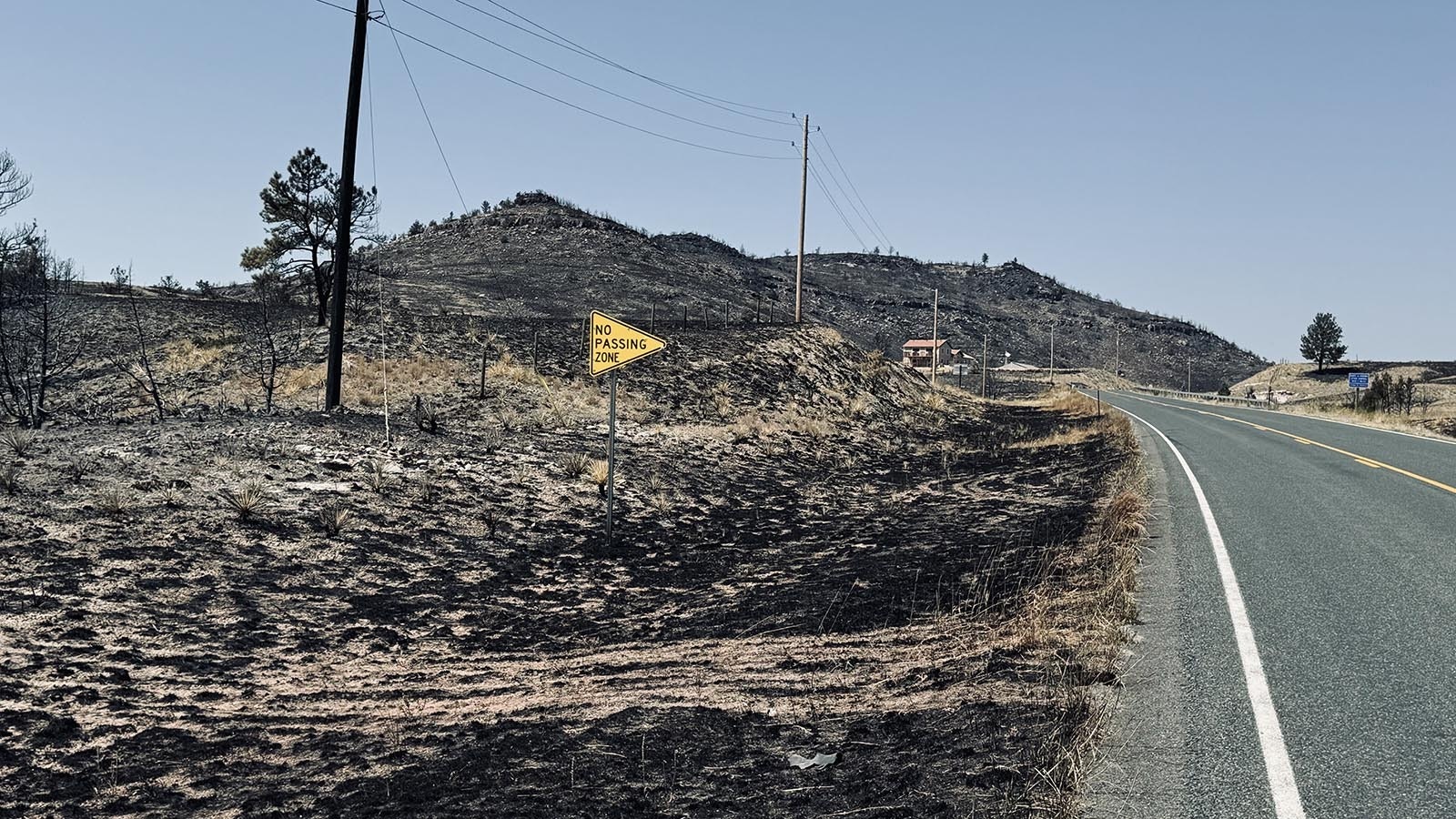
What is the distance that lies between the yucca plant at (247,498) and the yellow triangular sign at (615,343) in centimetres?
497

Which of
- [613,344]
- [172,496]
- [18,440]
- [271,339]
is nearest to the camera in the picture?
[172,496]

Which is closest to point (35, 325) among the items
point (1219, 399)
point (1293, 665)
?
point (1293, 665)

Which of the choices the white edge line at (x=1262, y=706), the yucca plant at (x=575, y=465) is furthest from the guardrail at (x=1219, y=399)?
the white edge line at (x=1262, y=706)

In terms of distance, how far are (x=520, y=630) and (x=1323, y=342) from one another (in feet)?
397

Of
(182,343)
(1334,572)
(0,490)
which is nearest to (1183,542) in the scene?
(1334,572)

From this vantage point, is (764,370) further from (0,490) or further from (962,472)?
(0,490)

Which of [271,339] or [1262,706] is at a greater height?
[271,339]

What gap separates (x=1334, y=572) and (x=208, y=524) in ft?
42.1

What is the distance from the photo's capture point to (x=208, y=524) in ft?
38.2

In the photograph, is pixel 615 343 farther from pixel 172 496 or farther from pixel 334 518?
pixel 172 496

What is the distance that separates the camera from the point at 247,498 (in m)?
12.1

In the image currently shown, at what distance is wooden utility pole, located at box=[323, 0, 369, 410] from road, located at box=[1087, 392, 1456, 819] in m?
16.2

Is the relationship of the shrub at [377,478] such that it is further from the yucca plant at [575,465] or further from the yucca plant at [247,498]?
the yucca plant at [575,465]

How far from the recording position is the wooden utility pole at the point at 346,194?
19.0 meters
